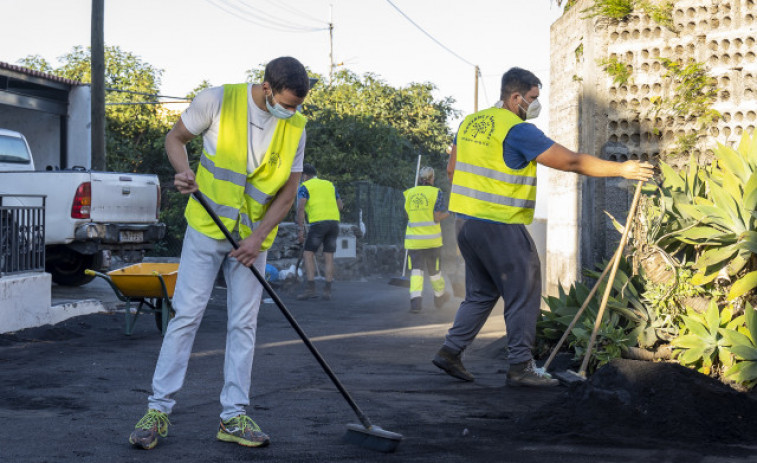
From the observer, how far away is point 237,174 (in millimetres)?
4699

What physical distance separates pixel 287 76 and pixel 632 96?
17.6 feet

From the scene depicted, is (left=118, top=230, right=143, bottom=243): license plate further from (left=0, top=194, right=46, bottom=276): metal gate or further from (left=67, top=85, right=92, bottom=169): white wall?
(left=67, top=85, right=92, bottom=169): white wall

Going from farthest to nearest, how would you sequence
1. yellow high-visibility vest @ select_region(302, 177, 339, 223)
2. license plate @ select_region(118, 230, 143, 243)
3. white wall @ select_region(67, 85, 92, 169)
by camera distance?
1. white wall @ select_region(67, 85, 92, 169)
2. yellow high-visibility vest @ select_region(302, 177, 339, 223)
3. license plate @ select_region(118, 230, 143, 243)

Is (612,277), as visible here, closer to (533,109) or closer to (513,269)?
(513,269)

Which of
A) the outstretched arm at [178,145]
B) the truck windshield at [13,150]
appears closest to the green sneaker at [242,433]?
the outstretched arm at [178,145]

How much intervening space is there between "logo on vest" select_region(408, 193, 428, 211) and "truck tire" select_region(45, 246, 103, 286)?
452 cm

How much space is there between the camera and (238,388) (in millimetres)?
4723

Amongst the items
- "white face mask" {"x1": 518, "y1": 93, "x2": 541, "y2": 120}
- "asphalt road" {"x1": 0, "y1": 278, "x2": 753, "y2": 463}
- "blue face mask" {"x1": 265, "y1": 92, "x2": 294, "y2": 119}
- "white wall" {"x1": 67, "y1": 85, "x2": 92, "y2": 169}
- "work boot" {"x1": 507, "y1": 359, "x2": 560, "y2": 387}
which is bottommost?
"asphalt road" {"x1": 0, "y1": 278, "x2": 753, "y2": 463}

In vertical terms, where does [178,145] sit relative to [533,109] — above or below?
below

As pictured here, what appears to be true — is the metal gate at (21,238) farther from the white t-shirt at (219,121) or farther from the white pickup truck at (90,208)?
the white t-shirt at (219,121)

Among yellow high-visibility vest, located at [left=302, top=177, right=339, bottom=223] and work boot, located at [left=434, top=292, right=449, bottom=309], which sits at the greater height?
yellow high-visibility vest, located at [left=302, top=177, right=339, bottom=223]

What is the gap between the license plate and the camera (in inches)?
514

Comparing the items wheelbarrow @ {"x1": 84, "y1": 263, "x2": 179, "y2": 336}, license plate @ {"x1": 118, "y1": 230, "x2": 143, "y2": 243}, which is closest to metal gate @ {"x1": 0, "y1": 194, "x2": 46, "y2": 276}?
wheelbarrow @ {"x1": 84, "y1": 263, "x2": 179, "y2": 336}

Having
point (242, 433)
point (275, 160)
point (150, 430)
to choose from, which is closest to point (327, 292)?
point (275, 160)
